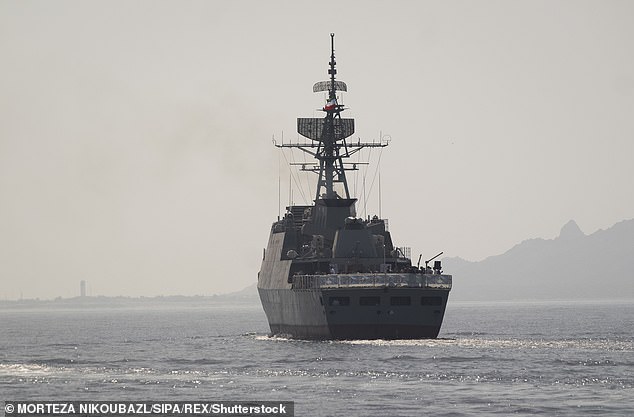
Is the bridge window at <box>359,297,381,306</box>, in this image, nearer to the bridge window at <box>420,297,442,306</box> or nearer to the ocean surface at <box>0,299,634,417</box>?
the ocean surface at <box>0,299,634,417</box>

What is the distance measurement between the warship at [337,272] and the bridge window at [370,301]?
6 cm

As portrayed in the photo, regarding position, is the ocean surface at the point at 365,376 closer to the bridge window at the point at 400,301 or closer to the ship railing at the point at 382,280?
the bridge window at the point at 400,301

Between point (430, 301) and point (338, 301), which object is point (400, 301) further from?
point (338, 301)

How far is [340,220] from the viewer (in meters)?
83.1

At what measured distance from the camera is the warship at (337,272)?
232 ft

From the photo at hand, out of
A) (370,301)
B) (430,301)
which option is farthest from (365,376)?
(430,301)

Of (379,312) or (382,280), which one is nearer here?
(382,280)

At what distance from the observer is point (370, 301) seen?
231ft

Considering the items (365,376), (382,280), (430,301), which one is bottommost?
(365,376)

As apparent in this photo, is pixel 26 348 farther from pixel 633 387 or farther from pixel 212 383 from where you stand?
pixel 633 387

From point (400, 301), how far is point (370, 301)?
1.76m

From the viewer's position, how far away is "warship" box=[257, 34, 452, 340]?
70.6 m

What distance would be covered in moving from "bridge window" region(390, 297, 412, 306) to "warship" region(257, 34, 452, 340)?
6cm

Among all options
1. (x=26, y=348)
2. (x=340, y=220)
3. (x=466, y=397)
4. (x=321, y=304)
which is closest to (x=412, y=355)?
(x=321, y=304)
